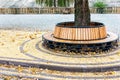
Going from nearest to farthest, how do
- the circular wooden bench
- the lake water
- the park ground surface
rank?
the park ground surface → the circular wooden bench → the lake water

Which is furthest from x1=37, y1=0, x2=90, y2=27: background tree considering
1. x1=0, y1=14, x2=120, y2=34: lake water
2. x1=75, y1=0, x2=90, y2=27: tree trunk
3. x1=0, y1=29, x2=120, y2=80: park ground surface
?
x1=0, y1=14, x2=120, y2=34: lake water

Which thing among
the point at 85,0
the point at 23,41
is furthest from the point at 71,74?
the point at 23,41

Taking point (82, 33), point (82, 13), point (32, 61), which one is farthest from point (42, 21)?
point (32, 61)

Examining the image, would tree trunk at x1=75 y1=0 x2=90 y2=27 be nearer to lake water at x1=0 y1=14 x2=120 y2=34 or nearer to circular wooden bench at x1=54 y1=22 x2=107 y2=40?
circular wooden bench at x1=54 y1=22 x2=107 y2=40

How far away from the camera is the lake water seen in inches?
471

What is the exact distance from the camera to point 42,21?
1329 cm

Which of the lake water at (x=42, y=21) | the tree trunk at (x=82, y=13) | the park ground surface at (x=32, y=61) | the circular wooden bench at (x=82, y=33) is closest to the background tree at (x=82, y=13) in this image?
the tree trunk at (x=82, y=13)

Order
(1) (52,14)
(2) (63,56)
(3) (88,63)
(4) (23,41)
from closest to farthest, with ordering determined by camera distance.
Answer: (3) (88,63) < (2) (63,56) < (4) (23,41) < (1) (52,14)

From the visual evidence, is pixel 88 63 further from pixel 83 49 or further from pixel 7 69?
pixel 7 69

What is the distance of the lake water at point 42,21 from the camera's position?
11969mm

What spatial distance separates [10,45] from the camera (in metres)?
8.29

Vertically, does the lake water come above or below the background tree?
below

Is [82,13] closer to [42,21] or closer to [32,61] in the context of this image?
[32,61]

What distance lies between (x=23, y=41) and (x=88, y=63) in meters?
3.16
